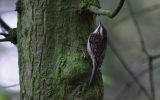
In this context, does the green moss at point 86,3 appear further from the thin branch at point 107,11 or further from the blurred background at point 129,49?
the blurred background at point 129,49

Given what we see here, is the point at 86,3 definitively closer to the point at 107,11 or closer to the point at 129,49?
the point at 107,11

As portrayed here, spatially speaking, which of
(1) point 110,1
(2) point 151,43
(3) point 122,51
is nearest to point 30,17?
(1) point 110,1

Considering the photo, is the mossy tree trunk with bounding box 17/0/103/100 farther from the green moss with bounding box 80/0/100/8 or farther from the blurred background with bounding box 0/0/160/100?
the blurred background with bounding box 0/0/160/100

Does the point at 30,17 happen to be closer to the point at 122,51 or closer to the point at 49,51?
the point at 49,51

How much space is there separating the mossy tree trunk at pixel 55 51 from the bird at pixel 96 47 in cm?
3

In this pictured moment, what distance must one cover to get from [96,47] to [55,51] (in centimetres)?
12

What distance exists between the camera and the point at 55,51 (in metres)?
1.60

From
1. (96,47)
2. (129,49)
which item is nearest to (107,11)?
(96,47)

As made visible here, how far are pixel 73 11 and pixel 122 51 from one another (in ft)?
11.5

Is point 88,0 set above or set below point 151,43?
above

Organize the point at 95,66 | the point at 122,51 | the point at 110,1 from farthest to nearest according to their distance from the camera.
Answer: the point at 122,51
the point at 110,1
the point at 95,66

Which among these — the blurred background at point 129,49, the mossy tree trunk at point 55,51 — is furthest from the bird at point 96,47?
the blurred background at point 129,49

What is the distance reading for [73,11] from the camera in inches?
64.3

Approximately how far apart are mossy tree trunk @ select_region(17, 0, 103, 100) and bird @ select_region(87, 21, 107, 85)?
1.1 inches
